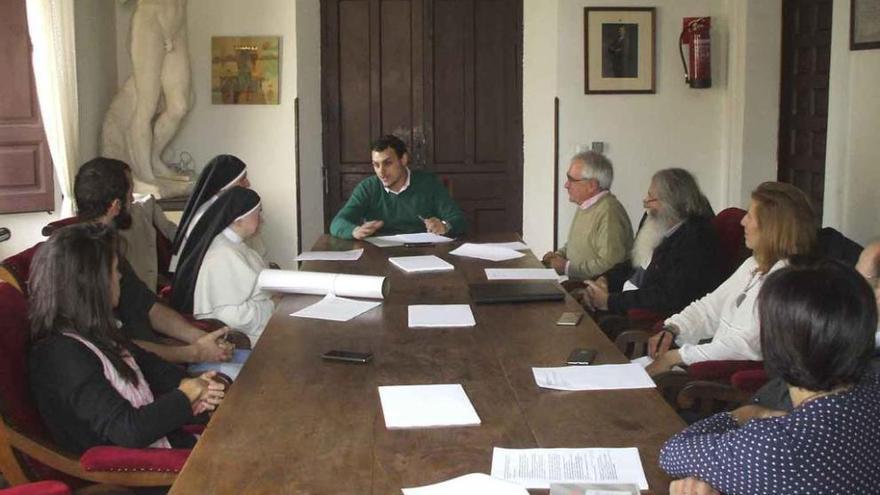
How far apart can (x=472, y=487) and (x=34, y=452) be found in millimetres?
1110

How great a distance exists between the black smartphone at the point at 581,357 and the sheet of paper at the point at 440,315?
0.49 m

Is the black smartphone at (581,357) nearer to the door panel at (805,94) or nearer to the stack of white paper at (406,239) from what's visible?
the stack of white paper at (406,239)

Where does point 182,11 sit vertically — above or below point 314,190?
above

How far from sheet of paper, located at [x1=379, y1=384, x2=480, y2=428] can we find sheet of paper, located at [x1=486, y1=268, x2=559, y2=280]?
151 cm

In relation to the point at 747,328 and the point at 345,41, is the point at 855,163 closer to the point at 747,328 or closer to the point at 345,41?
the point at 747,328

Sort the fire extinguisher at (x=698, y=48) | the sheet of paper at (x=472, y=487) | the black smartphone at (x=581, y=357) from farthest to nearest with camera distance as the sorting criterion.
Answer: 1. the fire extinguisher at (x=698, y=48)
2. the black smartphone at (x=581, y=357)
3. the sheet of paper at (x=472, y=487)

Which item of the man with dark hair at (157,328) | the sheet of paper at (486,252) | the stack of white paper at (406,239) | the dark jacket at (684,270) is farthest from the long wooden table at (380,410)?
the stack of white paper at (406,239)

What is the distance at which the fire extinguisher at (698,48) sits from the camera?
675 cm

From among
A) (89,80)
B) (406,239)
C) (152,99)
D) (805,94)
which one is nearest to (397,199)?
(406,239)

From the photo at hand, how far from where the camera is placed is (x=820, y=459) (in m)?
1.73

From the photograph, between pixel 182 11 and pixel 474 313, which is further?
pixel 182 11

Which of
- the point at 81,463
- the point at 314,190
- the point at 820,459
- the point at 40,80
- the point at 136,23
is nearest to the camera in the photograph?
the point at 820,459

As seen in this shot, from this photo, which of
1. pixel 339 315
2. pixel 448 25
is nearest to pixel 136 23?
pixel 448 25

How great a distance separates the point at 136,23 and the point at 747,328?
4.64m
